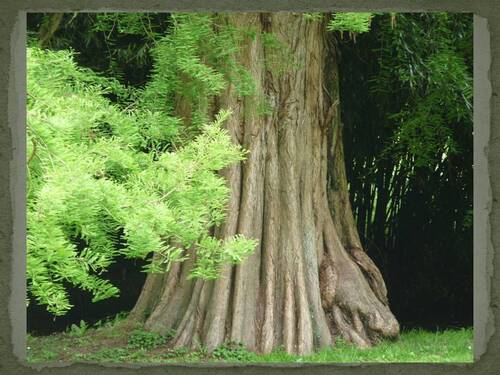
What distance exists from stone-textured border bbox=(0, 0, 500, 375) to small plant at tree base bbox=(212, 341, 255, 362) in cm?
259

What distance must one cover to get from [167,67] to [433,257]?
3478 mm

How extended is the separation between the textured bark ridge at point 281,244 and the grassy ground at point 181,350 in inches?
3.5

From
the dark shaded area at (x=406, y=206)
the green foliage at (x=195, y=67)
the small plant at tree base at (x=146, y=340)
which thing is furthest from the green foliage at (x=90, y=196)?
the dark shaded area at (x=406, y=206)

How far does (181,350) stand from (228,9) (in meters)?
3.04

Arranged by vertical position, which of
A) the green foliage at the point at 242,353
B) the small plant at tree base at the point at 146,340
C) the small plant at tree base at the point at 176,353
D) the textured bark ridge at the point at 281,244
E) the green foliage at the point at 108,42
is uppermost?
the green foliage at the point at 108,42

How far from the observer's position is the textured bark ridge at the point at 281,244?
4.78m

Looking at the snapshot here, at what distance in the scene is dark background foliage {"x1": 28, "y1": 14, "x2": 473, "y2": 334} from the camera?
228 inches

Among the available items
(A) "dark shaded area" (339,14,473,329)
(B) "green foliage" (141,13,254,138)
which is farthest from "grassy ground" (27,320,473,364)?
(A) "dark shaded area" (339,14,473,329)

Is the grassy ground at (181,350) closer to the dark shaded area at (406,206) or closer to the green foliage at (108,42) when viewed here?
the dark shaded area at (406,206)

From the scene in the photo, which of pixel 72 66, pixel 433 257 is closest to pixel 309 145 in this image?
pixel 72 66

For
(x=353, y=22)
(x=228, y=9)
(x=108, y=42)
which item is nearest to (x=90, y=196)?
(x=228, y=9)

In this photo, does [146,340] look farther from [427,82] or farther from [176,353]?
[427,82]

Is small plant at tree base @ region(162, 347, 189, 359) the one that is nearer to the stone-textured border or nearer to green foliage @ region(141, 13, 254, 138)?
green foliage @ region(141, 13, 254, 138)

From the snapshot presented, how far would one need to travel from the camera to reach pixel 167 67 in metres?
4.54
